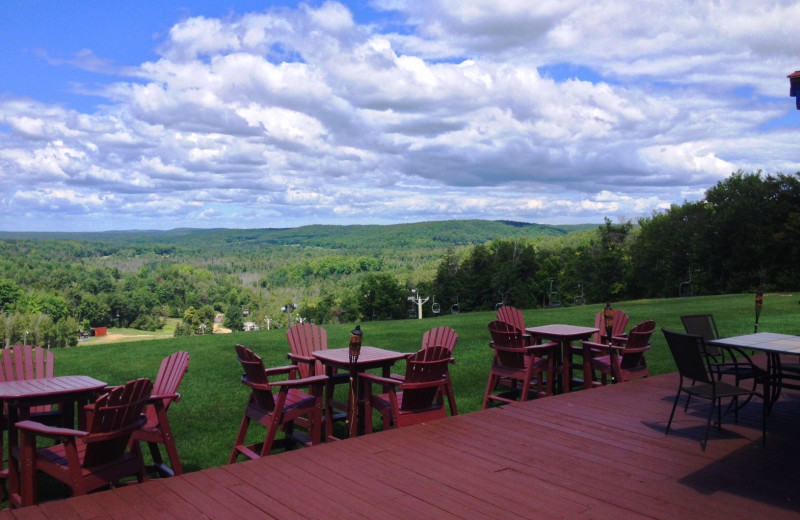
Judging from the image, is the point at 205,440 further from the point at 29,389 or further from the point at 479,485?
the point at 479,485

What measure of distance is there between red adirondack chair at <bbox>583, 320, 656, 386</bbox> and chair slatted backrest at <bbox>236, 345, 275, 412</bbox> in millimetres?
3430

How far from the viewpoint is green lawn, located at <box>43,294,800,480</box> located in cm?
615

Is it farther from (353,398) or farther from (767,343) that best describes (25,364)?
(767,343)

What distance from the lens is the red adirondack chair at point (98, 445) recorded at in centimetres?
347

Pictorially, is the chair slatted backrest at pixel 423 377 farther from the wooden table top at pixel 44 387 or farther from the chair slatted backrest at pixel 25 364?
the chair slatted backrest at pixel 25 364

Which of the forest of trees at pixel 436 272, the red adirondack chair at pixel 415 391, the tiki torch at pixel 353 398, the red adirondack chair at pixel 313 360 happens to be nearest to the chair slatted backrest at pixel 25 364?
the red adirondack chair at pixel 313 360

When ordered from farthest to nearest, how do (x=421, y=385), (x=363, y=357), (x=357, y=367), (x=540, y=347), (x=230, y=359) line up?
1. (x=230, y=359)
2. (x=540, y=347)
3. (x=363, y=357)
4. (x=357, y=367)
5. (x=421, y=385)

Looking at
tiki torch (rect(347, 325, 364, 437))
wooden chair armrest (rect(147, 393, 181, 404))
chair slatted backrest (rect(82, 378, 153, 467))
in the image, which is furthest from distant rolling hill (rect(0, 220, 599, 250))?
chair slatted backrest (rect(82, 378, 153, 467))

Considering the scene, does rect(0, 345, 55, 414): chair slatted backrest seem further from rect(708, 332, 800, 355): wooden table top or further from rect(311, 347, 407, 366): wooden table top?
rect(708, 332, 800, 355): wooden table top

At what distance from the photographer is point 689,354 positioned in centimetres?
426

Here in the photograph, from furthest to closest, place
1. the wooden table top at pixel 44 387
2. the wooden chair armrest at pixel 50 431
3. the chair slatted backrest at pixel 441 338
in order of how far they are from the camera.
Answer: the chair slatted backrest at pixel 441 338
the wooden table top at pixel 44 387
the wooden chair armrest at pixel 50 431

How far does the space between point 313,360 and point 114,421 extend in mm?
2222

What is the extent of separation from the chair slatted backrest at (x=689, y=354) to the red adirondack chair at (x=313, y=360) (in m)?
2.52


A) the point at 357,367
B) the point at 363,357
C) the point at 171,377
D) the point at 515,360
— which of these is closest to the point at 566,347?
the point at 515,360
